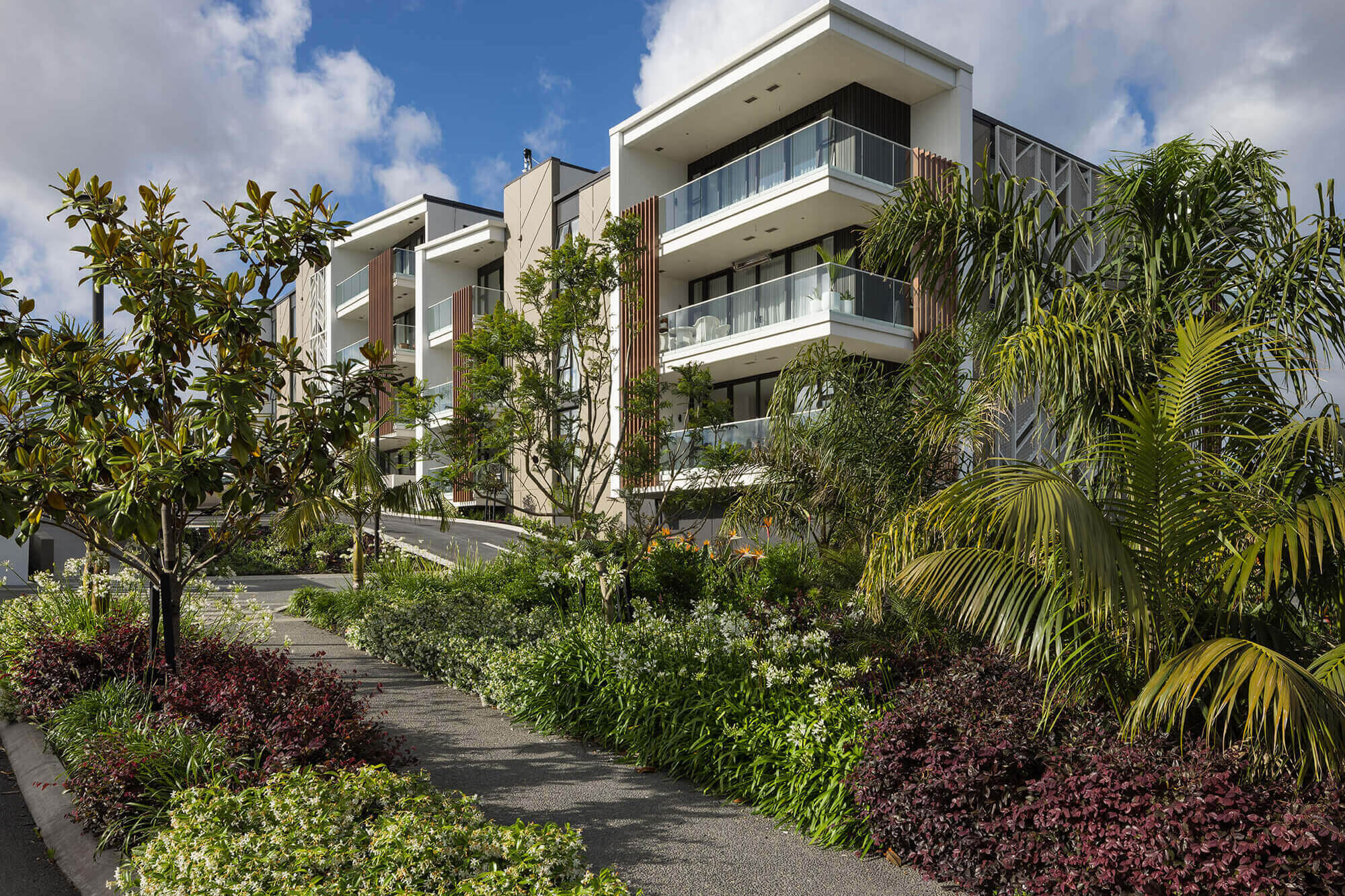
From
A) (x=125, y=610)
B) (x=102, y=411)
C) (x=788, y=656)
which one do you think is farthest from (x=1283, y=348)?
(x=125, y=610)

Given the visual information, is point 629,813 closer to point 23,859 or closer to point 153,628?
point 23,859

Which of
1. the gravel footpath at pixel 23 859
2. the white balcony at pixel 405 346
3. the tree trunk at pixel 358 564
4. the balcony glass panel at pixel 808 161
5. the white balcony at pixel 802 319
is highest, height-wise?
the balcony glass panel at pixel 808 161

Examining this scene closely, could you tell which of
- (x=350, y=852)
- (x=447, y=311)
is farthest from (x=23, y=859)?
(x=447, y=311)

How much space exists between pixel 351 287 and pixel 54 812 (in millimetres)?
36239

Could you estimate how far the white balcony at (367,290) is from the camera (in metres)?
35.0

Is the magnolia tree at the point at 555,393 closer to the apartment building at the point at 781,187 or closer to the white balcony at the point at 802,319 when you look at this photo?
the apartment building at the point at 781,187

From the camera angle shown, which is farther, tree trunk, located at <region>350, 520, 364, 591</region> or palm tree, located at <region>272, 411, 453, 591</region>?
tree trunk, located at <region>350, 520, 364, 591</region>

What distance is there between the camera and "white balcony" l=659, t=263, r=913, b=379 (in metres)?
17.2

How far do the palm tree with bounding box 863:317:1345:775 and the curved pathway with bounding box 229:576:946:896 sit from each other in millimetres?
1567

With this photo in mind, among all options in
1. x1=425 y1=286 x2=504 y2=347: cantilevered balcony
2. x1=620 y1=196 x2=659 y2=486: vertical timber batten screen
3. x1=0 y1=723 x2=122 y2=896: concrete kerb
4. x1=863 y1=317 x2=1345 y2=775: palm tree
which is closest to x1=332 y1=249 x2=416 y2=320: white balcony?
x1=425 y1=286 x2=504 y2=347: cantilevered balcony

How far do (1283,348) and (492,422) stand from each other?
8.40 meters

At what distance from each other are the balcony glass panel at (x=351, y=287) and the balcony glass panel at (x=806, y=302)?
22.6 metres

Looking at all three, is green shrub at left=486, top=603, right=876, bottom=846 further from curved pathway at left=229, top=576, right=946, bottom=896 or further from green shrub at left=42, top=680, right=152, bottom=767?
green shrub at left=42, top=680, right=152, bottom=767

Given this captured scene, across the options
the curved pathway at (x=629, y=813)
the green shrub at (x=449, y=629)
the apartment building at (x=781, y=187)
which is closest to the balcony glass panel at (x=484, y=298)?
the apartment building at (x=781, y=187)
